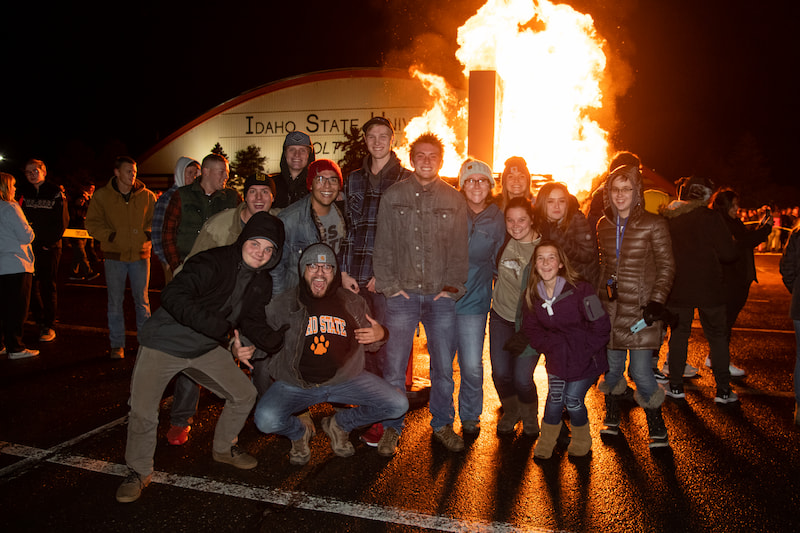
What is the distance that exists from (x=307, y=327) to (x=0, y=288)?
448 centimetres

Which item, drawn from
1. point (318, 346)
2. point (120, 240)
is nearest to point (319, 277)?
point (318, 346)

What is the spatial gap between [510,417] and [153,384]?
2.67 metres

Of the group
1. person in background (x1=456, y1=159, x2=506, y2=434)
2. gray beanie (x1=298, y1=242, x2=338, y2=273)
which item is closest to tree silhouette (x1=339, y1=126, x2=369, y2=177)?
person in background (x1=456, y1=159, x2=506, y2=434)

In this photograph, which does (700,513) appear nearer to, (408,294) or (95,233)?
(408,294)

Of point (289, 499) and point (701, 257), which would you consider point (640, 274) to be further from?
point (289, 499)

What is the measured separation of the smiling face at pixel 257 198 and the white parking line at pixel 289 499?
2.04 m

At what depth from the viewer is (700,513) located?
3.08 m

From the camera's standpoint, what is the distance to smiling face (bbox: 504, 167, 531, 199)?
463cm

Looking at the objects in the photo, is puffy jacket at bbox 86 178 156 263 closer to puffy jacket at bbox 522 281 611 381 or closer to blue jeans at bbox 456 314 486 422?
blue jeans at bbox 456 314 486 422

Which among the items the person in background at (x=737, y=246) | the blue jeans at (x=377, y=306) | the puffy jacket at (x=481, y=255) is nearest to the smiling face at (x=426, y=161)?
the puffy jacket at (x=481, y=255)

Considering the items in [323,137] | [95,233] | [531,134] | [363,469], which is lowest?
[363,469]

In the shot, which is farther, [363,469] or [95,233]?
[95,233]

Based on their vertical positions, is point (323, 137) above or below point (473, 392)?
above

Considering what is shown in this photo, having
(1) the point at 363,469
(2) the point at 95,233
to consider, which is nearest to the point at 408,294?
(1) the point at 363,469
